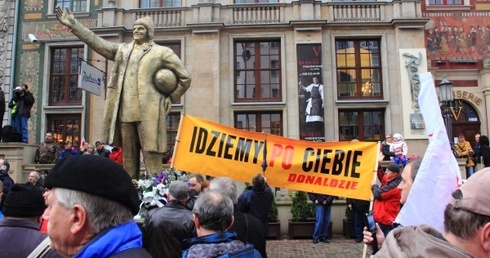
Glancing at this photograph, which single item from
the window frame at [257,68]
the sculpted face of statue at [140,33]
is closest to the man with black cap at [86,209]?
the sculpted face of statue at [140,33]

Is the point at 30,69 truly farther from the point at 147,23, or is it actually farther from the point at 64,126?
the point at 147,23

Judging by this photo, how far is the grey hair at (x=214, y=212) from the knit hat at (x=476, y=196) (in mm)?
1794

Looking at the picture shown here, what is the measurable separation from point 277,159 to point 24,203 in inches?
190

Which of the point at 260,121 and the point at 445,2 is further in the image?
the point at 445,2

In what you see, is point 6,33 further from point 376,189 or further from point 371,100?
point 376,189

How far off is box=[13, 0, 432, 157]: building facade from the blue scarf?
17.5 metres

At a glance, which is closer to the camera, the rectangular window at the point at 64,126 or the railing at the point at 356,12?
the railing at the point at 356,12

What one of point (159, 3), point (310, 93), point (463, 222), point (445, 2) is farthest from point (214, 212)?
point (445, 2)

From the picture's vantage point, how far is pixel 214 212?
316cm

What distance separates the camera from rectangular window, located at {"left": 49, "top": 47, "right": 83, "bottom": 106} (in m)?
21.2

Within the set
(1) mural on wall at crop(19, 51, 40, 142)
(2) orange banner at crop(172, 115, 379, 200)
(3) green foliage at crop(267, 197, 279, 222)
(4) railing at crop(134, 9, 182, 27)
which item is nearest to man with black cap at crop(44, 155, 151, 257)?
(2) orange banner at crop(172, 115, 379, 200)

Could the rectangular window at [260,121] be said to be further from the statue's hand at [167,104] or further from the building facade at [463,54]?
the statue's hand at [167,104]

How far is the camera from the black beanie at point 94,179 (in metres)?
1.82

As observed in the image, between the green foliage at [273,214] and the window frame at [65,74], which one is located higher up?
the window frame at [65,74]
